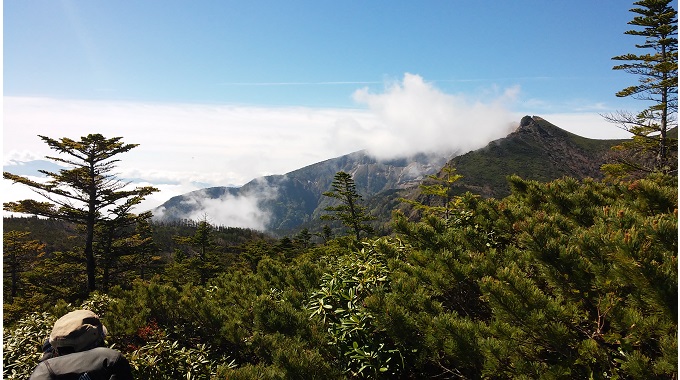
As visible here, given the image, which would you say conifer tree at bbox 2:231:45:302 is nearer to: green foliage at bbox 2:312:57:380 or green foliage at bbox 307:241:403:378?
green foliage at bbox 2:312:57:380

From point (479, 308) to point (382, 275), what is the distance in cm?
136

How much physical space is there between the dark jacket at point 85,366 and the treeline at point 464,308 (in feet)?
2.77

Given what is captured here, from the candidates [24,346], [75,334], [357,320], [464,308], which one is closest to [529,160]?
[464,308]

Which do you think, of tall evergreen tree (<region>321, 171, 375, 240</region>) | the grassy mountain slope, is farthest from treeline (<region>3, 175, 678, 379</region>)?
the grassy mountain slope

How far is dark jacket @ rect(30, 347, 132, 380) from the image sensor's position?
2.47 meters

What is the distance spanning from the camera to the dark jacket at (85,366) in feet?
8.11

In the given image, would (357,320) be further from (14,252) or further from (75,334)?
(14,252)

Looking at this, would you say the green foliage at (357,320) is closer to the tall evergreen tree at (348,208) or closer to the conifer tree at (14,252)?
the tall evergreen tree at (348,208)

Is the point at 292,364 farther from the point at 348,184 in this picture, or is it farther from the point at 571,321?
the point at 348,184

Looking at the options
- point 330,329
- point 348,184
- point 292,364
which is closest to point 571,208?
point 330,329

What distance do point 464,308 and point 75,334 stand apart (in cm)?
343

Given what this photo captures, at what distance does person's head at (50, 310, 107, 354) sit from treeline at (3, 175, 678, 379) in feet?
3.45

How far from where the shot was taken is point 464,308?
12.5ft

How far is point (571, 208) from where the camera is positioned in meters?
4.91
